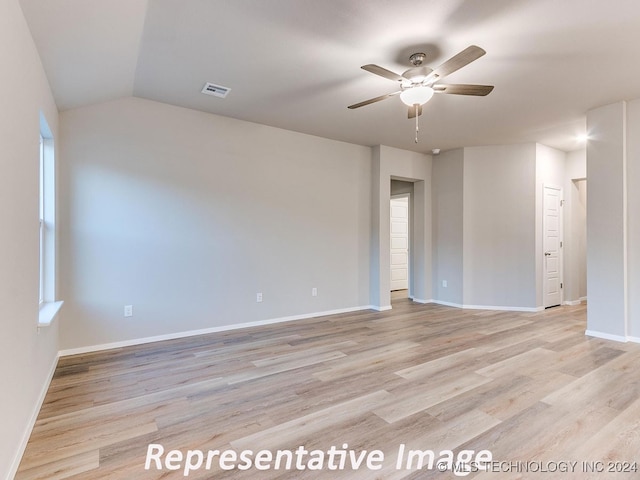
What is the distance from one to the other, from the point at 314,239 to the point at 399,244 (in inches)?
135

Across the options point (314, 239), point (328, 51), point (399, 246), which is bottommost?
point (399, 246)

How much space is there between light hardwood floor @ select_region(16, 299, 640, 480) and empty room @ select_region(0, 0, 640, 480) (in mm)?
21

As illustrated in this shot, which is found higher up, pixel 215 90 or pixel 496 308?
pixel 215 90

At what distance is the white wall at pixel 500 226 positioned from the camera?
17.5 ft

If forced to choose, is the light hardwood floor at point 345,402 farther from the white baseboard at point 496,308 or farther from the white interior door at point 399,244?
the white interior door at point 399,244

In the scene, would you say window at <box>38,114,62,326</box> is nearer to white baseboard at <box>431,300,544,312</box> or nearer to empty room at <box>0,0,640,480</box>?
empty room at <box>0,0,640,480</box>

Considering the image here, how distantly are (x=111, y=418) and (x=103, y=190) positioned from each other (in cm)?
229

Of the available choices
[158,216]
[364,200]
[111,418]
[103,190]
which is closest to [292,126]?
[364,200]

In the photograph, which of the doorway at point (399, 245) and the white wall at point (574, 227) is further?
the doorway at point (399, 245)

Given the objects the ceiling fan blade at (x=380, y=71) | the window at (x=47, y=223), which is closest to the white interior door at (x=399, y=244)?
the ceiling fan blade at (x=380, y=71)

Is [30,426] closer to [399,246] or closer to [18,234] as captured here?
[18,234]

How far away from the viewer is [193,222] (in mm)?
3949

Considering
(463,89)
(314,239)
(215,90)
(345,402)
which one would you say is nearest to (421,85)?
(463,89)

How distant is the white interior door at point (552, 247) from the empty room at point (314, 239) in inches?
2.6
